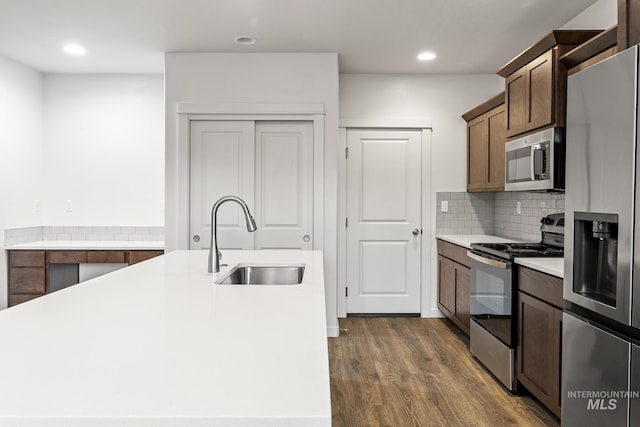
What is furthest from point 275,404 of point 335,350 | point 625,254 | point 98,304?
point 335,350

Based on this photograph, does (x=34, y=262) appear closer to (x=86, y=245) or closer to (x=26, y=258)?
(x=26, y=258)

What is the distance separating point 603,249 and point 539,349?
969 mm

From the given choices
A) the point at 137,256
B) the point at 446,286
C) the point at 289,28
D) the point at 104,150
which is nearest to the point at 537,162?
the point at 446,286

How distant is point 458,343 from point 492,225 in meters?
1.45

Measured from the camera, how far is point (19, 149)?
464cm

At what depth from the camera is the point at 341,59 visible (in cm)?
443

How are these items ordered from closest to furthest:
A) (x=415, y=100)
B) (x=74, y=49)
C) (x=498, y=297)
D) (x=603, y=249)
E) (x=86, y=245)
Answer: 1. (x=603, y=249)
2. (x=498, y=297)
3. (x=74, y=49)
4. (x=86, y=245)
5. (x=415, y=100)

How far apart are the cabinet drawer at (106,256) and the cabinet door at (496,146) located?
3.36 metres

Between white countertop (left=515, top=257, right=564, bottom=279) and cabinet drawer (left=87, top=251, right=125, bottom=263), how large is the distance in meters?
3.40

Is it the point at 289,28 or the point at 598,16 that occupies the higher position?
the point at 289,28

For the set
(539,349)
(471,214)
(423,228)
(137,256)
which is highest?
(471,214)

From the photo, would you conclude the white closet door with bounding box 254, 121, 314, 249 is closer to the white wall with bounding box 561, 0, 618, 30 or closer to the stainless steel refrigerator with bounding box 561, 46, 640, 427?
the white wall with bounding box 561, 0, 618, 30

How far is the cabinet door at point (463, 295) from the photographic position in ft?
12.7

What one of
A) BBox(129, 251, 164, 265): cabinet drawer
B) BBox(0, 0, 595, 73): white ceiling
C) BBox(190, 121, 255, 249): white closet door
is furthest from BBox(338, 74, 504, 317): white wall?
BBox(129, 251, 164, 265): cabinet drawer
